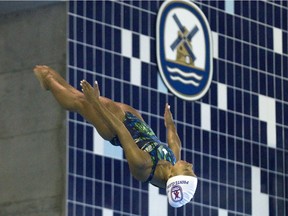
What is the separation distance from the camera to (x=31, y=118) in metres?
68.9

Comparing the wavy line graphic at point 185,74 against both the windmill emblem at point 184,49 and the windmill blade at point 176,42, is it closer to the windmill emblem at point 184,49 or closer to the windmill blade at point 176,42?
the windmill emblem at point 184,49

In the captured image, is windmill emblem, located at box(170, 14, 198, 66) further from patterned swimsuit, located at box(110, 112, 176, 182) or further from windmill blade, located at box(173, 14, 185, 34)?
patterned swimsuit, located at box(110, 112, 176, 182)


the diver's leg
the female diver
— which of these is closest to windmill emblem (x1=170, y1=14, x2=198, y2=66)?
the female diver

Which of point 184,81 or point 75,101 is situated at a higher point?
point 184,81

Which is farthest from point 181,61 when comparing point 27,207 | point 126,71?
point 27,207

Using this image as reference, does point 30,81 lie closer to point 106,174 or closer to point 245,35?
point 106,174

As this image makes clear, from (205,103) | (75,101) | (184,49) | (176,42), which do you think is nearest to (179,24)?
(176,42)

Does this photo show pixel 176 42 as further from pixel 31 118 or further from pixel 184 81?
pixel 31 118

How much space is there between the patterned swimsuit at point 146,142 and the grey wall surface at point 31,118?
2360cm

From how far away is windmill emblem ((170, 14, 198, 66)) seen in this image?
237 ft

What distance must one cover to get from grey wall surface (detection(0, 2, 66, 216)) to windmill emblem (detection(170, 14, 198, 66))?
169 inches

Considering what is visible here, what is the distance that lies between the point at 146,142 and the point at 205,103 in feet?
97.0

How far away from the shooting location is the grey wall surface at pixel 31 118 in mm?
68562

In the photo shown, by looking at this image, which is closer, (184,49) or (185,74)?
(184,49)
